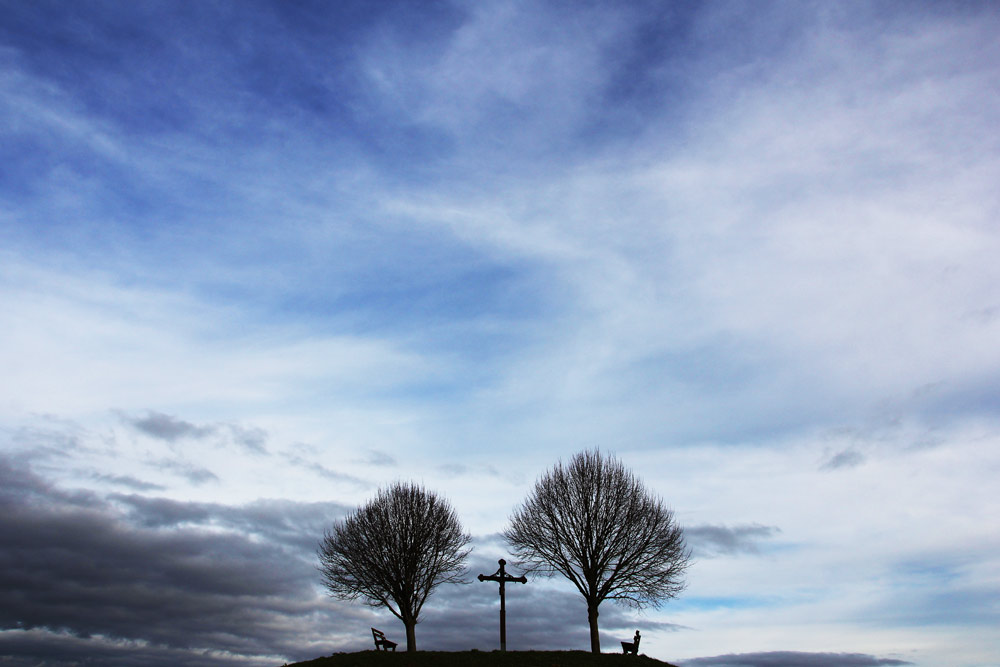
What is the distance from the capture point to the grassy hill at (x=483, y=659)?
102ft

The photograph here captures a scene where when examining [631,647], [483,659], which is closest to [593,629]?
[631,647]

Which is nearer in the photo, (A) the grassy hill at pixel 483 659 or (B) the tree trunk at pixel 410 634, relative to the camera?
(A) the grassy hill at pixel 483 659

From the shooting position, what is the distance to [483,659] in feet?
104

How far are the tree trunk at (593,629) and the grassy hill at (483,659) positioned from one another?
2.84 meters

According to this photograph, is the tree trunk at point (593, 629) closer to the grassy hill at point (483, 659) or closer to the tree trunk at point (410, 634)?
the grassy hill at point (483, 659)

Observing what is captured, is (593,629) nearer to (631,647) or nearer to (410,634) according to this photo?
(631,647)

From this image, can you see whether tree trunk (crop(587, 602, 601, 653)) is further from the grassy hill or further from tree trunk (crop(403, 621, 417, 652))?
tree trunk (crop(403, 621, 417, 652))

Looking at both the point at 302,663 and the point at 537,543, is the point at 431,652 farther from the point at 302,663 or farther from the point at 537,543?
the point at 537,543

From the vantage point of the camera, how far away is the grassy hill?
102 ft

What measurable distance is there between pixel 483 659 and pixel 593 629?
9.63 meters

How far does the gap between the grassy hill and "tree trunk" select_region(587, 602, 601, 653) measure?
9.33 ft

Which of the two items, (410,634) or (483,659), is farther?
(410,634)

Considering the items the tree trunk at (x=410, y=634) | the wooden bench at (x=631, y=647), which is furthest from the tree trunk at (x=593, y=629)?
the tree trunk at (x=410, y=634)

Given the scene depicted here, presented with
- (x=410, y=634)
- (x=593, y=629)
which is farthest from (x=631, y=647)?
(x=410, y=634)
